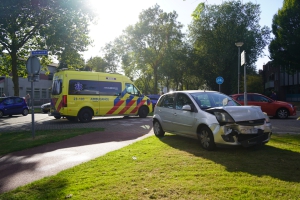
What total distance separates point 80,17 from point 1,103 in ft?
30.2

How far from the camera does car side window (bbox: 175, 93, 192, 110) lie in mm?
8039

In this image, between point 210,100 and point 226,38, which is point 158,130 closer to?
point 210,100

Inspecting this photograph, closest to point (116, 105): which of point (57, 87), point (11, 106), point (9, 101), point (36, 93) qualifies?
point (57, 87)

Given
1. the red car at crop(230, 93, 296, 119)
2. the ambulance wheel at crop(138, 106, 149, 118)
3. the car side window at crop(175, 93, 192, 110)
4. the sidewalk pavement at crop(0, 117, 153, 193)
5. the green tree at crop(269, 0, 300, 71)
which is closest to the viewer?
the sidewalk pavement at crop(0, 117, 153, 193)

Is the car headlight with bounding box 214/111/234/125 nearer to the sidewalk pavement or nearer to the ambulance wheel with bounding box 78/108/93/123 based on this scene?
the sidewalk pavement

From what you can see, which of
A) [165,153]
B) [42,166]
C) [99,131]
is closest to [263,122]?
[165,153]

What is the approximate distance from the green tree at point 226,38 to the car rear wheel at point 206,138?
3350cm

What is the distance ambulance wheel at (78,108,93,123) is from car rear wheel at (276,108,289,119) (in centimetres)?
1048

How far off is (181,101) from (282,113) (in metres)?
9.91

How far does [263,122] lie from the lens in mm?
6816

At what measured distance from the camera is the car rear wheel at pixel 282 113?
51.6ft

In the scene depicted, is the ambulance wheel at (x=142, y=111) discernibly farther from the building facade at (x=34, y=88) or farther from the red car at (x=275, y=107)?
the building facade at (x=34, y=88)

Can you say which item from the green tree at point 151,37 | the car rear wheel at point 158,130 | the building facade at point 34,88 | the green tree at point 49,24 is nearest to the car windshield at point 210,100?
the car rear wheel at point 158,130

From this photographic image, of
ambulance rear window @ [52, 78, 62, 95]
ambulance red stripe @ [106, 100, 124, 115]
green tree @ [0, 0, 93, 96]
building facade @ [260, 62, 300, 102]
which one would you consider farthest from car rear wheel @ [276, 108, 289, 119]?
building facade @ [260, 62, 300, 102]
